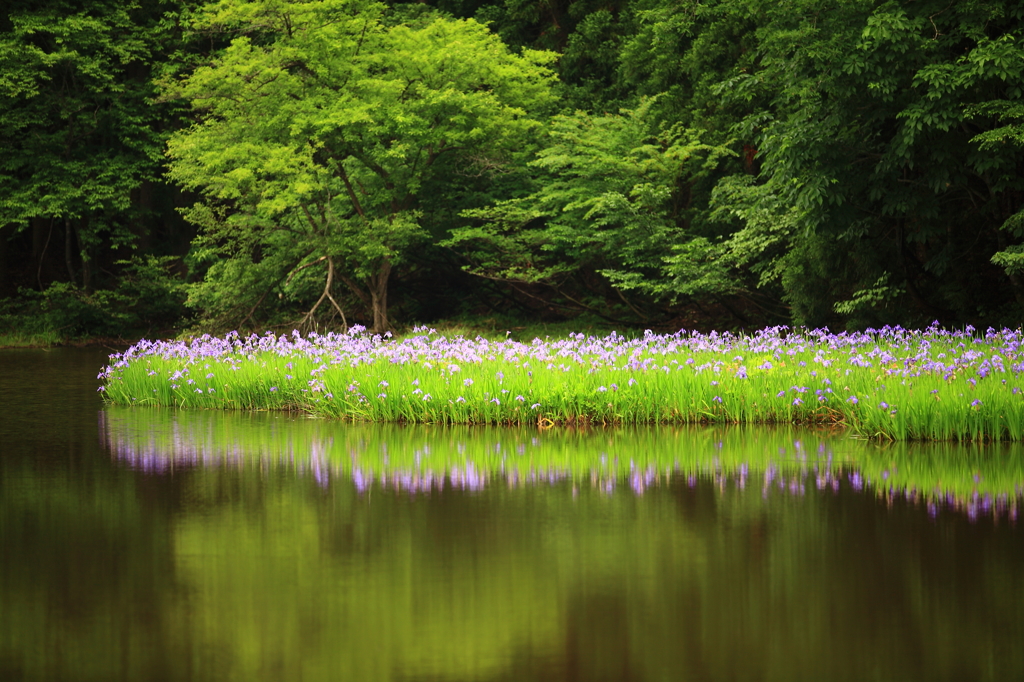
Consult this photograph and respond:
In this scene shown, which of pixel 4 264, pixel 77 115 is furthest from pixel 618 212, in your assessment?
pixel 4 264

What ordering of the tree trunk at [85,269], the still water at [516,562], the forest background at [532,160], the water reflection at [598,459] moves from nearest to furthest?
the still water at [516,562] < the water reflection at [598,459] < the forest background at [532,160] < the tree trunk at [85,269]

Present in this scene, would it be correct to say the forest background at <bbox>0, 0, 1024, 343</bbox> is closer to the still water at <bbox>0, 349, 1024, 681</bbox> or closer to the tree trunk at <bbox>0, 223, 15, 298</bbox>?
the tree trunk at <bbox>0, 223, 15, 298</bbox>

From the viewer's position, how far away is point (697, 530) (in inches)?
257

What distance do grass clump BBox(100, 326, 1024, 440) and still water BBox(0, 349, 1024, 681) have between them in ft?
1.83

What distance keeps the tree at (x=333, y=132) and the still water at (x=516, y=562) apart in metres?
→ 12.4

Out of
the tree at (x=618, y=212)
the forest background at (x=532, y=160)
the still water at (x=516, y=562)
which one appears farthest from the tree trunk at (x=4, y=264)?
the still water at (x=516, y=562)

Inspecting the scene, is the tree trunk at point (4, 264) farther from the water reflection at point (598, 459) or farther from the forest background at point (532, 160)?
the water reflection at point (598, 459)

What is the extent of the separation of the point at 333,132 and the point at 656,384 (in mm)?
12375

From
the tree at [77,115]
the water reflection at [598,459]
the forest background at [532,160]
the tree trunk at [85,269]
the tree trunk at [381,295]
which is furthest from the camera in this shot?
the tree trunk at [85,269]

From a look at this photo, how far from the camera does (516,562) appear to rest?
5.79 metres

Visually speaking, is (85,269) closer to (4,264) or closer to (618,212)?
(4,264)

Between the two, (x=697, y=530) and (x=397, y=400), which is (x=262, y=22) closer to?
(x=397, y=400)

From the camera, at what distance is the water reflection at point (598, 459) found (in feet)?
25.8

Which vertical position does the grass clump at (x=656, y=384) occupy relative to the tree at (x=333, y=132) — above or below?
below
